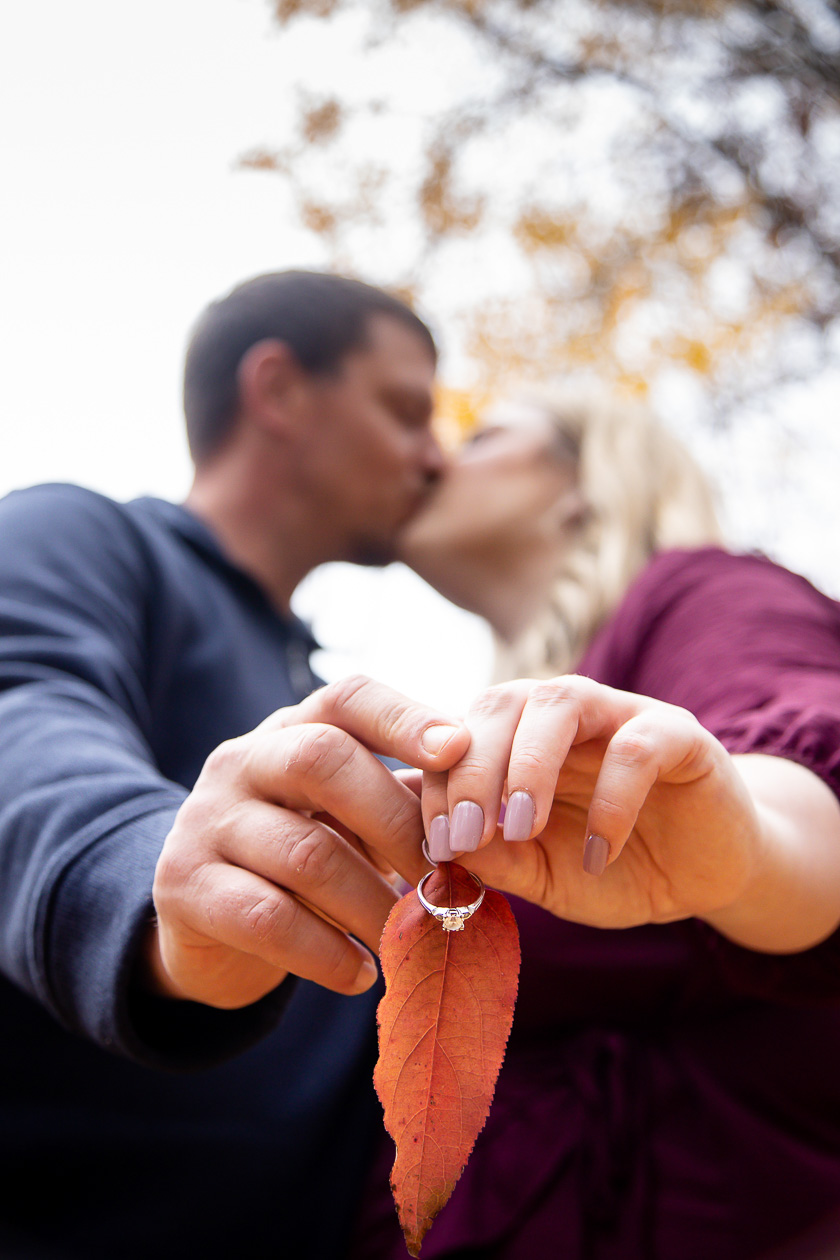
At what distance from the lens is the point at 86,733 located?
89 centimetres

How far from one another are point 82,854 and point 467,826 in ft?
1.40

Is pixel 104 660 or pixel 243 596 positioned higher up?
pixel 104 660

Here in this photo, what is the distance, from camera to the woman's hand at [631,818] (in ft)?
1.98

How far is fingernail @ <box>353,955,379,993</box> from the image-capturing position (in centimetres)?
69

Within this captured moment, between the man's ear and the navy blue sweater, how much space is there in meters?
0.82

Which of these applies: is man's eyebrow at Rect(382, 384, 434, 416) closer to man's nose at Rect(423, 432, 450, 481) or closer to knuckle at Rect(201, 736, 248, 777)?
man's nose at Rect(423, 432, 450, 481)

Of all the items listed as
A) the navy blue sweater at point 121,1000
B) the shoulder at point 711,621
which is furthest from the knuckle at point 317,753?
the shoulder at point 711,621

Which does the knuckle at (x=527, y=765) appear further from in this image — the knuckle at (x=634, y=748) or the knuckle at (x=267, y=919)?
the knuckle at (x=267, y=919)

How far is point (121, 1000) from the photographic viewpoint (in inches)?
31.0

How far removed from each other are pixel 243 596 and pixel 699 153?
11.1 ft

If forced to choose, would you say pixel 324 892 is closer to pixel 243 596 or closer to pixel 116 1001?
pixel 116 1001

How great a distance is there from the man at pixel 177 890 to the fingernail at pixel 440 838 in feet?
0.13

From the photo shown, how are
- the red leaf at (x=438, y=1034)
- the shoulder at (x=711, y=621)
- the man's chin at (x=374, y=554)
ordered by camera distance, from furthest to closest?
the man's chin at (x=374, y=554) → the shoulder at (x=711, y=621) → the red leaf at (x=438, y=1034)

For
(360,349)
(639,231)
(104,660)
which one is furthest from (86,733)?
(639,231)
